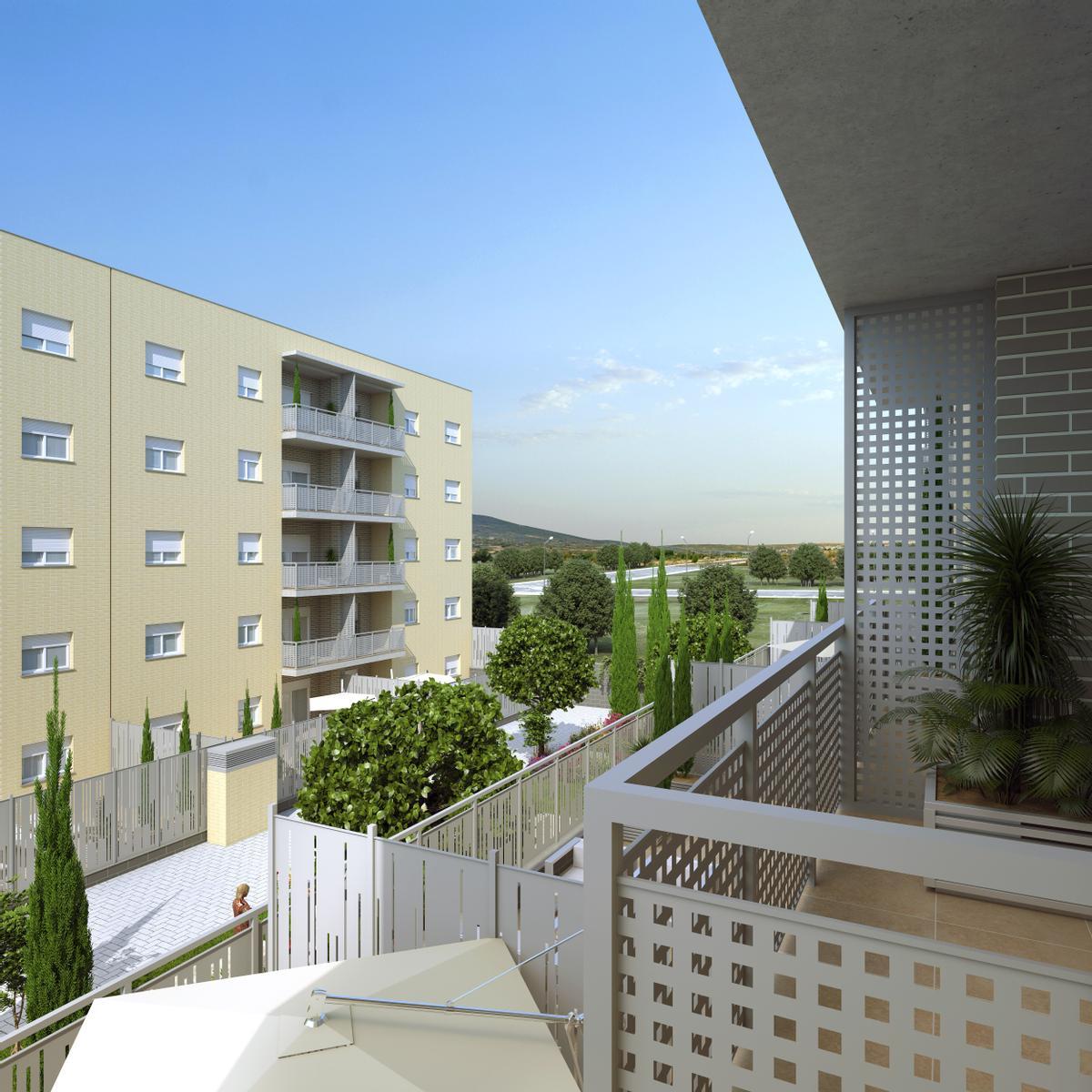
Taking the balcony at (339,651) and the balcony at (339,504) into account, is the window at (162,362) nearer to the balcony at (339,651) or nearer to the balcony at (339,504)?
the balcony at (339,504)

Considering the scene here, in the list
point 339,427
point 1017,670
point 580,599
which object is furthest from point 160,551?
point 580,599

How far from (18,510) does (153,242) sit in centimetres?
4040

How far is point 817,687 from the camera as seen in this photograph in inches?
145

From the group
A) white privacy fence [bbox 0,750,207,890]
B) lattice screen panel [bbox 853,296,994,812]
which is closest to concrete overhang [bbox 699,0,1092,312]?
lattice screen panel [bbox 853,296,994,812]

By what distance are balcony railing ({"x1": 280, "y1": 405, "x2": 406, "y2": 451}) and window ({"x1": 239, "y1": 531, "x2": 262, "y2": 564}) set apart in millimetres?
2343

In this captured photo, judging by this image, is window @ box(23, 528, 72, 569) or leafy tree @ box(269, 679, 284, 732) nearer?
window @ box(23, 528, 72, 569)

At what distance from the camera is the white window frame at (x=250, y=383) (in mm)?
15133

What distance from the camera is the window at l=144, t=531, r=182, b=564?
13.3m

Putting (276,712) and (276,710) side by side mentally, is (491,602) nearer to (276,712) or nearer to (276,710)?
(276,710)

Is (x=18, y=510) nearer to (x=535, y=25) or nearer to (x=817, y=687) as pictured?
(x=817, y=687)

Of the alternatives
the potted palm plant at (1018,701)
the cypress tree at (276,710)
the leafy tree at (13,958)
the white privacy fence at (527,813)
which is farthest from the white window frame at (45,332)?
the potted palm plant at (1018,701)

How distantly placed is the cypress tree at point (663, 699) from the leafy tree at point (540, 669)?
61.1 inches

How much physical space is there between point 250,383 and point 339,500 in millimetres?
3088

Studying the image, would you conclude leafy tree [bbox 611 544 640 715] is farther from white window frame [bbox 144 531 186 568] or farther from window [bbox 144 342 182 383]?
window [bbox 144 342 182 383]
